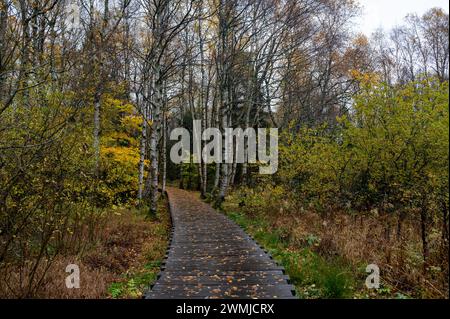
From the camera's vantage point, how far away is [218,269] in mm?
6566

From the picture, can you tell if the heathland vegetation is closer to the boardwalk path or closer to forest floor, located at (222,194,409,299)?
forest floor, located at (222,194,409,299)

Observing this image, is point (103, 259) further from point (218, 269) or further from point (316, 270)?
point (316, 270)

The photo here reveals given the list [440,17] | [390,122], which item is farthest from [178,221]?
[440,17]

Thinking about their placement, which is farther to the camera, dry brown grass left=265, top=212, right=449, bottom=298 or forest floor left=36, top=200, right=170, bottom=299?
forest floor left=36, top=200, right=170, bottom=299

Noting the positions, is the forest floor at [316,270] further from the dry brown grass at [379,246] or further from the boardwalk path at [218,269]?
the boardwalk path at [218,269]

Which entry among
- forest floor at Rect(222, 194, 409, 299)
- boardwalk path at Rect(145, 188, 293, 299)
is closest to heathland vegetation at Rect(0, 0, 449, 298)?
forest floor at Rect(222, 194, 409, 299)

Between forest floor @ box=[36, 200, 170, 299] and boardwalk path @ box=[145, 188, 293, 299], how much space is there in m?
0.48

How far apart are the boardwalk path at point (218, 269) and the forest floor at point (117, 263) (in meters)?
0.48

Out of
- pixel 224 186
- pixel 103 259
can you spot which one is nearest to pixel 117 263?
pixel 103 259

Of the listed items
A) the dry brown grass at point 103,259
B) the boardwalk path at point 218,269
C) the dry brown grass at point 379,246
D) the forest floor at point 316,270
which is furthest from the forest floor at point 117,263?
the dry brown grass at point 379,246

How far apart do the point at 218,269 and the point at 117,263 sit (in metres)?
2.36

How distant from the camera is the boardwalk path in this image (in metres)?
5.38

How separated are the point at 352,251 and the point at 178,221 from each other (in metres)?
6.71

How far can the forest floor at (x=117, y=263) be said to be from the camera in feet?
18.5
